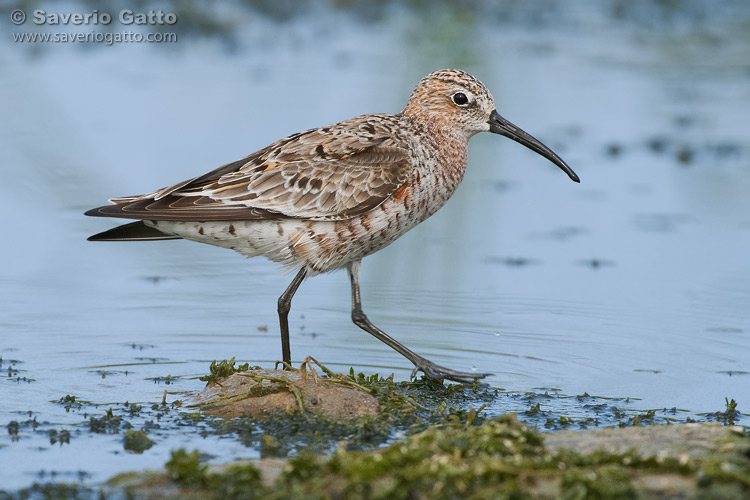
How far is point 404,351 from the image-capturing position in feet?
24.3

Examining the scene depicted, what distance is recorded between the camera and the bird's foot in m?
7.20

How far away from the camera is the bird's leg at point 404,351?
7.22 metres

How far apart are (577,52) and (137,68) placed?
247 inches

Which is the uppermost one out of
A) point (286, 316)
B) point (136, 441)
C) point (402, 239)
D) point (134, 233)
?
point (402, 239)

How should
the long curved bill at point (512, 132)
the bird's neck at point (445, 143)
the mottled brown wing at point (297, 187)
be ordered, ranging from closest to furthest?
the mottled brown wing at point (297, 187) → the bird's neck at point (445, 143) → the long curved bill at point (512, 132)

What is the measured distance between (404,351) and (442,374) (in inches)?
12.0

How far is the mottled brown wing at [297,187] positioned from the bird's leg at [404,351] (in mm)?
610

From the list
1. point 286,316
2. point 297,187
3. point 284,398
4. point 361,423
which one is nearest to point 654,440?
point 361,423

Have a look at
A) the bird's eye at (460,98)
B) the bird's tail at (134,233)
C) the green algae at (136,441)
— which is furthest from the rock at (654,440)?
the bird's tail at (134,233)

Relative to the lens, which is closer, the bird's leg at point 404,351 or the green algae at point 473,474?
the green algae at point 473,474

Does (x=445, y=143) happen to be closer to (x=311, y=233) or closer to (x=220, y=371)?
(x=311, y=233)

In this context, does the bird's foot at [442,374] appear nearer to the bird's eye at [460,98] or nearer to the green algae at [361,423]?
the green algae at [361,423]

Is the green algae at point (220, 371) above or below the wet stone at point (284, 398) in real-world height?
above

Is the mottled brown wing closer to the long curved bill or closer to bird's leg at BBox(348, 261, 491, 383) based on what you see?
bird's leg at BBox(348, 261, 491, 383)
